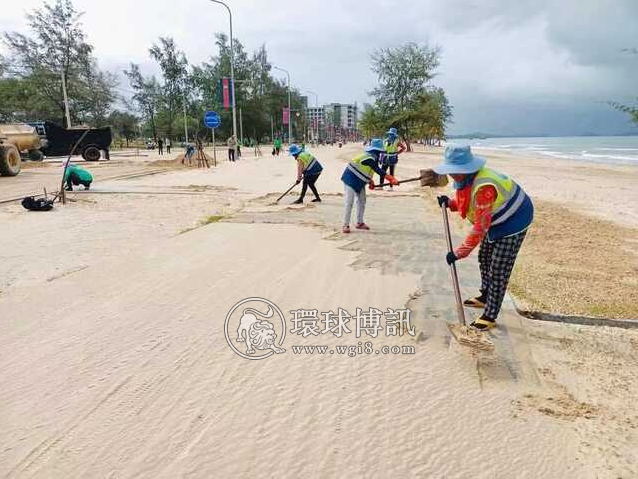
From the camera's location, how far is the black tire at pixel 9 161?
14.4 meters

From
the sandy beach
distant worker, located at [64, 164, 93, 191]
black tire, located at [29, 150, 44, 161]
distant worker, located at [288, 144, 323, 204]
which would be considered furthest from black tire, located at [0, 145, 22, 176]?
the sandy beach

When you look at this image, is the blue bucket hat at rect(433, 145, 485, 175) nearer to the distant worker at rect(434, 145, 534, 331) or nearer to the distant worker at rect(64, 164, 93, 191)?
the distant worker at rect(434, 145, 534, 331)

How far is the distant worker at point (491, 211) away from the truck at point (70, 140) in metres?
25.5

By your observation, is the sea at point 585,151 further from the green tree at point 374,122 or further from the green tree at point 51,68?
the green tree at point 51,68

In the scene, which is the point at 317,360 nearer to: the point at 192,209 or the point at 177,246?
the point at 177,246

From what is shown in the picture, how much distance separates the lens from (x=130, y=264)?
461cm

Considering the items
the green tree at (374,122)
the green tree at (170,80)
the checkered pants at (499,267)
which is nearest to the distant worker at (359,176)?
the checkered pants at (499,267)

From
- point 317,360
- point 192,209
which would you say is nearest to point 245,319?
point 317,360

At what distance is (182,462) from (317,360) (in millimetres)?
1065

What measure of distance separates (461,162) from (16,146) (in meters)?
20.2

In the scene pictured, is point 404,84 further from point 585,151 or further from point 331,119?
point 331,119

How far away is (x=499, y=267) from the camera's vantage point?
10.0 feet

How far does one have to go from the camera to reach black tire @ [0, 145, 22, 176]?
567 inches

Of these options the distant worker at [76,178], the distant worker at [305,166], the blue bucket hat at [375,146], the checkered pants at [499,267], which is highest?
the blue bucket hat at [375,146]
